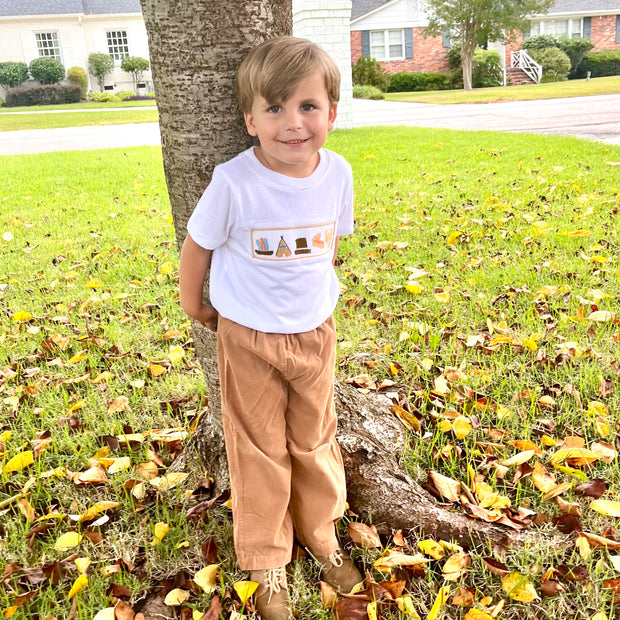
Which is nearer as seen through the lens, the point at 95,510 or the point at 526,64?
the point at 95,510

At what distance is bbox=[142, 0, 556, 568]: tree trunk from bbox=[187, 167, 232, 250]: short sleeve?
36cm

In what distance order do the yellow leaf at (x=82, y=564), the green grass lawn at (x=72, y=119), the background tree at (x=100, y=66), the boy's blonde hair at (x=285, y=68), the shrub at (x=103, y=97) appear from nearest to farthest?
1. the boy's blonde hair at (x=285, y=68)
2. the yellow leaf at (x=82, y=564)
3. the green grass lawn at (x=72, y=119)
4. the shrub at (x=103, y=97)
5. the background tree at (x=100, y=66)

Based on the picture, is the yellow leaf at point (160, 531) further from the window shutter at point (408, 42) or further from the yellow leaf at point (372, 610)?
the window shutter at point (408, 42)

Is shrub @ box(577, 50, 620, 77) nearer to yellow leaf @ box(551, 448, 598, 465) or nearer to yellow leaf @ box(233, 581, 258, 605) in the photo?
yellow leaf @ box(551, 448, 598, 465)

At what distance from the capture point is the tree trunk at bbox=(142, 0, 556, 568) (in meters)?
1.73

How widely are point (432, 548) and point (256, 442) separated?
0.68m

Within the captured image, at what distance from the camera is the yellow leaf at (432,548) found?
1.92 meters

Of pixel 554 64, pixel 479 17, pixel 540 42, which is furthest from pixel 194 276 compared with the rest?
pixel 540 42

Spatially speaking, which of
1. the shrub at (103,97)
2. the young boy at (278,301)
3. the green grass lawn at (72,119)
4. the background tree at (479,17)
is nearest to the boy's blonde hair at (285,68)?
the young boy at (278,301)

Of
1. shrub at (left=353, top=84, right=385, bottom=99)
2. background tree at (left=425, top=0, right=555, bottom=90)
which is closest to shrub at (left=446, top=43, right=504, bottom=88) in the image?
background tree at (left=425, top=0, right=555, bottom=90)

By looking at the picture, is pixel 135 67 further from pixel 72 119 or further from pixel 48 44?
pixel 72 119

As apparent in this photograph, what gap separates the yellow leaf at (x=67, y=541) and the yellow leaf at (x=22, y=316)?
2050 millimetres

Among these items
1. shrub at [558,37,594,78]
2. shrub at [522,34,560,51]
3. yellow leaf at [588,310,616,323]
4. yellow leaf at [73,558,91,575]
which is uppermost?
shrub at [522,34,560,51]

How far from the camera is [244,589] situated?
181 centimetres
